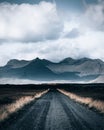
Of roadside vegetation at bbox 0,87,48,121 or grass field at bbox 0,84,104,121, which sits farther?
grass field at bbox 0,84,104,121

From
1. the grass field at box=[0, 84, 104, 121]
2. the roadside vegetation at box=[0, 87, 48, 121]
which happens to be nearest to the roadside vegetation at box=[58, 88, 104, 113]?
the grass field at box=[0, 84, 104, 121]

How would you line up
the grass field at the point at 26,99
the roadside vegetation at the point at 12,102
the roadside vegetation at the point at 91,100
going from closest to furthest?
the roadside vegetation at the point at 12,102 → the grass field at the point at 26,99 → the roadside vegetation at the point at 91,100

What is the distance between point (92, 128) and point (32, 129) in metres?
3.36

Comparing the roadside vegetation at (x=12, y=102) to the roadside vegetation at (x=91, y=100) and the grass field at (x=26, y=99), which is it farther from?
the roadside vegetation at (x=91, y=100)

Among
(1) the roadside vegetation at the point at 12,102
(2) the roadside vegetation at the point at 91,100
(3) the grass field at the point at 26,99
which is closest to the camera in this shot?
(1) the roadside vegetation at the point at 12,102

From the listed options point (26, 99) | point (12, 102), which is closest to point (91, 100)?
point (26, 99)

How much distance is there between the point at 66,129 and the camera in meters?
18.0

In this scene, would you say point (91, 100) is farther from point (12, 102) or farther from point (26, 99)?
point (12, 102)

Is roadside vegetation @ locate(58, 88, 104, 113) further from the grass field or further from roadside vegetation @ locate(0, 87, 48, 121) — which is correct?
roadside vegetation @ locate(0, 87, 48, 121)

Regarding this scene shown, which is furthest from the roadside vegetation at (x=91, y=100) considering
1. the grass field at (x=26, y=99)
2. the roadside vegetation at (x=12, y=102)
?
the roadside vegetation at (x=12, y=102)

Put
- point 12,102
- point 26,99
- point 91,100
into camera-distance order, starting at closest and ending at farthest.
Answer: point 91,100, point 12,102, point 26,99

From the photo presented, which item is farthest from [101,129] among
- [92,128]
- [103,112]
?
[103,112]

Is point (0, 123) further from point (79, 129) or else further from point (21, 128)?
point (79, 129)

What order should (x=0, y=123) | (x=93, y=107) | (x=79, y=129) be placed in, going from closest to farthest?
(x=79, y=129) → (x=0, y=123) → (x=93, y=107)
